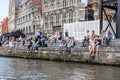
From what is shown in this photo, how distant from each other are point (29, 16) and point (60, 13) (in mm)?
20406

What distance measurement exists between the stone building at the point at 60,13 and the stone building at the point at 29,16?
4934mm

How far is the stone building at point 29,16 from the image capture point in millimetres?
81312

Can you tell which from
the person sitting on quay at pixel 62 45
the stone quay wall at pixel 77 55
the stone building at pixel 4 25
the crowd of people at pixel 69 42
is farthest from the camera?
the stone building at pixel 4 25

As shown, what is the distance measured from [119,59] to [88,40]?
4.82 m

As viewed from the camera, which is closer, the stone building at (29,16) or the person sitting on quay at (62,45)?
the person sitting on quay at (62,45)

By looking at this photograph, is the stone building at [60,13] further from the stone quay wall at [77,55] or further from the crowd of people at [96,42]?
the crowd of people at [96,42]

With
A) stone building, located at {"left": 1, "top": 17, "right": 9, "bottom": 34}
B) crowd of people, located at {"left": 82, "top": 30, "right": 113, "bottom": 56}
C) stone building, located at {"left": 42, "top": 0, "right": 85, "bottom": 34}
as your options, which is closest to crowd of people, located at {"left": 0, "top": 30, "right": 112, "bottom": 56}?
crowd of people, located at {"left": 82, "top": 30, "right": 113, "bottom": 56}

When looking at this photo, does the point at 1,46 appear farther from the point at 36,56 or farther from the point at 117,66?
the point at 117,66

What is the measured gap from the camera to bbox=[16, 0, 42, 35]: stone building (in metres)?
81.3

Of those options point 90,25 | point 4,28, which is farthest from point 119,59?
point 4,28

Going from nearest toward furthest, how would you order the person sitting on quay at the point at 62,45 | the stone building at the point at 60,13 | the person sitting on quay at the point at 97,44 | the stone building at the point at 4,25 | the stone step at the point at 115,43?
the stone step at the point at 115,43 < the person sitting on quay at the point at 97,44 < the person sitting on quay at the point at 62,45 < the stone building at the point at 60,13 < the stone building at the point at 4,25

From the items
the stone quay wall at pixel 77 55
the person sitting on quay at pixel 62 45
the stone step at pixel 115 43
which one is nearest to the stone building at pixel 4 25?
the stone quay wall at pixel 77 55

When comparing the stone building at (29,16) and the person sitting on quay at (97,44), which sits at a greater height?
the stone building at (29,16)

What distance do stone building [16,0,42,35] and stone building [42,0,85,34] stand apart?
4934 millimetres
